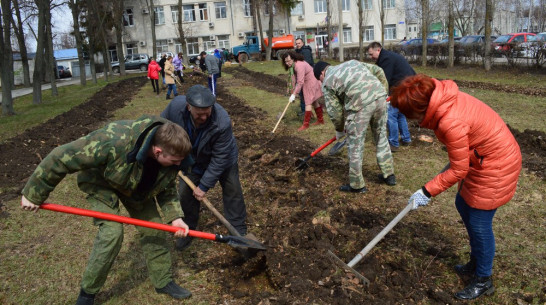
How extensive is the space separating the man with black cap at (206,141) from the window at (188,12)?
46.4m

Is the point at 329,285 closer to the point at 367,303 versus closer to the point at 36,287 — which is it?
the point at 367,303

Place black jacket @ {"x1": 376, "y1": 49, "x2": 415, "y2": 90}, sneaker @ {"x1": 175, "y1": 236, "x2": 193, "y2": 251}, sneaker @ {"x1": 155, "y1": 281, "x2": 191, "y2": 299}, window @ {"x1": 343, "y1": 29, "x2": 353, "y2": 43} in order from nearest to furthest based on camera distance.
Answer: sneaker @ {"x1": 155, "y1": 281, "x2": 191, "y2": 299} < sneaker @ {"x1": 175, "y1": 236, "x2": 193, "y2": 251} < black jacket @ {"x1": 376, "y1": 49, "x2": 415, "y2": 90} < window @ {"x1": 343, "y1": 29, "x2": 353, "y2": 43}

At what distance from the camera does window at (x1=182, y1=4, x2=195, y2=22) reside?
4688 centimetres

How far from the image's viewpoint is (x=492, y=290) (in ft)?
10.3

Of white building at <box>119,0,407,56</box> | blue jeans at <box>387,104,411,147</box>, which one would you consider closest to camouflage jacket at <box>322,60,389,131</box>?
blue jeans at <box>387,104,411,147</box>

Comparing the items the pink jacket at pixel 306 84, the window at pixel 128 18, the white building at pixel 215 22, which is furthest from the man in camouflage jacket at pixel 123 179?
the window at pixel 128 18

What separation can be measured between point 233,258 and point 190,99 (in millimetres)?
1639

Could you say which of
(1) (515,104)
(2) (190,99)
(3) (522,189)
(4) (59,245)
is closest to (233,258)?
(2) (190,99)

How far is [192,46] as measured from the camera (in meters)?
47.6

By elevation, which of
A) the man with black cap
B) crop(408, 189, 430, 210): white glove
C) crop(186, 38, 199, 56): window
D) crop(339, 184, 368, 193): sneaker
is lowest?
crop(339, 184, 368, 193): sneaker

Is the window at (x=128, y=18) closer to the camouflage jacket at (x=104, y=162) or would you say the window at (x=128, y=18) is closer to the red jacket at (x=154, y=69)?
the red jacket at (x=154, y=69)

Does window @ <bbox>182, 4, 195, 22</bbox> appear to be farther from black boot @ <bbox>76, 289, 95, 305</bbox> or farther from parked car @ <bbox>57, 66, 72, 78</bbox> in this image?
black boot @ <bbox>76, 289, 95, 305</bbox>

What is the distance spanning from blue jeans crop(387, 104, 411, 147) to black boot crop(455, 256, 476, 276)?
357cm

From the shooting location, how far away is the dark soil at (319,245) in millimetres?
3303
